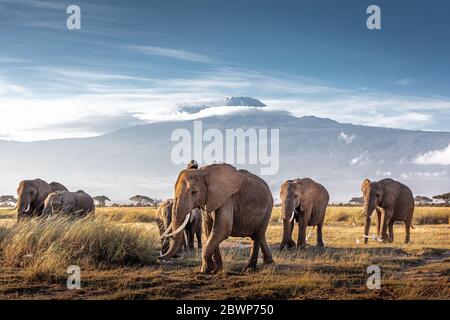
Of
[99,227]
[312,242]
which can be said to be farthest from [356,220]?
[99,227]

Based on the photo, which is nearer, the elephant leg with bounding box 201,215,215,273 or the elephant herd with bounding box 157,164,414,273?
the elephant herd with bounding box 157,164,414,273

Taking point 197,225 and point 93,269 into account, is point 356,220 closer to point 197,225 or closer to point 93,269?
point 197,225

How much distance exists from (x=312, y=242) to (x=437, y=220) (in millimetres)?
18733

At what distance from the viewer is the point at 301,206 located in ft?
73.3

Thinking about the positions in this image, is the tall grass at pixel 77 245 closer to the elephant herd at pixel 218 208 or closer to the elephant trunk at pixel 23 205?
the elephant herd at pixel 218 208

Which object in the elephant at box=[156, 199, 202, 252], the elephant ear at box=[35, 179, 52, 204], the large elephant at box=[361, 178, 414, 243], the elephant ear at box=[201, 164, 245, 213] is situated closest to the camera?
the elephant ear at box=[201, 164, 245, 213]

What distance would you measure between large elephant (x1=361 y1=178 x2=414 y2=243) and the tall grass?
1088cm

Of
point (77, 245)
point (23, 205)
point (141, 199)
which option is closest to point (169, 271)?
point (77, 245)

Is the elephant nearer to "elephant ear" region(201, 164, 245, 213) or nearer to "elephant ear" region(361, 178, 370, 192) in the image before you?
"elephant ear" region(201, 164, 245, 213)

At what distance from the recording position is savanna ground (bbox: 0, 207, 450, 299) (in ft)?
39.6

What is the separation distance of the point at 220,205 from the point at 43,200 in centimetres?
1388

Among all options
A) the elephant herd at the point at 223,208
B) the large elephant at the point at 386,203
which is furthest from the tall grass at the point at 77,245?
the large elephant at the point at 386,203

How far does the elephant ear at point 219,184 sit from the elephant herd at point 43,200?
11.1m

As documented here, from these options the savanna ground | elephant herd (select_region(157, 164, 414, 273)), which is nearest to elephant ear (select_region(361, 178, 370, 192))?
the savanna ground
